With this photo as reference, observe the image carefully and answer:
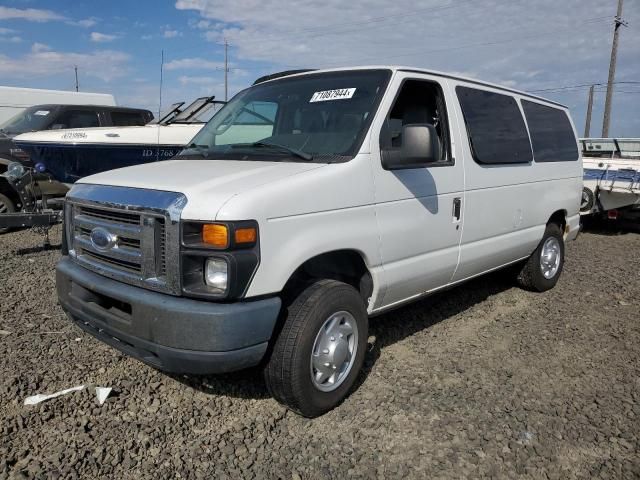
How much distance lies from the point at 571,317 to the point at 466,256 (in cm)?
163

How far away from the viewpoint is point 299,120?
12.3ft

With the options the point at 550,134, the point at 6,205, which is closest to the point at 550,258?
the point at 550,134

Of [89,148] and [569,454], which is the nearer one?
[569,454]

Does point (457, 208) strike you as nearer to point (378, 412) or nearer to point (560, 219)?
point (378, 412)

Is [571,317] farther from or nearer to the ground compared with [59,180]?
nearer to the ground

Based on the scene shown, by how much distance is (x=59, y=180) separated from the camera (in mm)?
8688

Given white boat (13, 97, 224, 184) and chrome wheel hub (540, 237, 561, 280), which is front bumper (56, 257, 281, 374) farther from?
white boat (13, 97, 224, 184)

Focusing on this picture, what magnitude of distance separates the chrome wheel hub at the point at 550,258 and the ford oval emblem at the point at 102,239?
14.3 ft

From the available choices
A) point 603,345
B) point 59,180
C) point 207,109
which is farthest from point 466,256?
point 59,180

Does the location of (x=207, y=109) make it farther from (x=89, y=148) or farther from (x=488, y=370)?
(x=488, y=370)

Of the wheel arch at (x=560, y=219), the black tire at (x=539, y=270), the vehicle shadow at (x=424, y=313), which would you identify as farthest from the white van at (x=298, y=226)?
the wheel arch at (x=560, y=219)

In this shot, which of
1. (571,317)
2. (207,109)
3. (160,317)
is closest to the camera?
(160,317)

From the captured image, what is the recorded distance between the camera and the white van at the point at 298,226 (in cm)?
264

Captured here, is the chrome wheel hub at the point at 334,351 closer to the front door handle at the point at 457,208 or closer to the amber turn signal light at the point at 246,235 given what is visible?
the amber turn signal light at the point at 246,235
